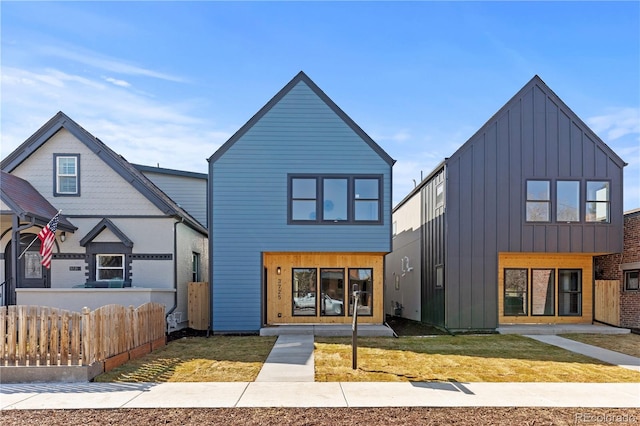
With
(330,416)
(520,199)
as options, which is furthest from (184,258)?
(520,199)

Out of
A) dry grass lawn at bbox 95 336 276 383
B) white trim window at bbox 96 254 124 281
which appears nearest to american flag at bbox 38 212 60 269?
white trim window at bbox 96 254 124 281

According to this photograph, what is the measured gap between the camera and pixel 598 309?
17016mm

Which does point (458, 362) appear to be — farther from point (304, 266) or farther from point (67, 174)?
point (67, 174)

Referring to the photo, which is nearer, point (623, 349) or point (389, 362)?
point (389, 362)

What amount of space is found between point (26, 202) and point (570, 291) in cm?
1887

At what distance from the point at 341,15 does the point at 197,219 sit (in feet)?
37.5

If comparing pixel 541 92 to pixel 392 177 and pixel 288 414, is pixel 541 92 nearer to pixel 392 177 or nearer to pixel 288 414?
pixel 392 177

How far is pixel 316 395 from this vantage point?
7.64m

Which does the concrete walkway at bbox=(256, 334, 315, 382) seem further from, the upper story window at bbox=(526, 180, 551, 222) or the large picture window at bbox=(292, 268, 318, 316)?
the upper story window at bbox=(526, 180, 551, 222)

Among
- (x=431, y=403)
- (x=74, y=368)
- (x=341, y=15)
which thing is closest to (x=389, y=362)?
(x=431, y=403)

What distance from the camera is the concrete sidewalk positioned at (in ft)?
23.6

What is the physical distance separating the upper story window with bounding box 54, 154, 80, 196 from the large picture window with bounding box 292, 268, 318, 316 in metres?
8.01

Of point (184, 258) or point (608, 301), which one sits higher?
point (184, 258)

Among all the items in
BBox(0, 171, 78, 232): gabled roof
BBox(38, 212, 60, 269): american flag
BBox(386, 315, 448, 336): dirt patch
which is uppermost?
BBox(0, 171, 78, 232): gabled roof
